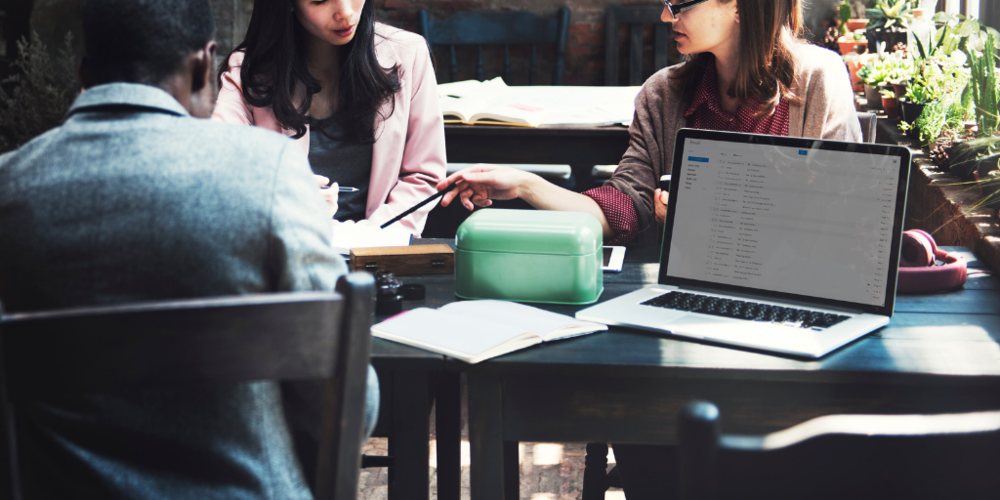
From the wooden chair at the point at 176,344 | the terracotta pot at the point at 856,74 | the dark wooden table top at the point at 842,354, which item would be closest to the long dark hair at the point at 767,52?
the dark wooden table top at the point at 842,354

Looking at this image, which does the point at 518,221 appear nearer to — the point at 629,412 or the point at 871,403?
the point at 629,412

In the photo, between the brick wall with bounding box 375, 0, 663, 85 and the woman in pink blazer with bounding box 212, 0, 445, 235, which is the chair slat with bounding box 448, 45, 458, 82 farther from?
the woman in pink blazer with bounding box 212, 0, 445, 235

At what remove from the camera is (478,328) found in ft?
3.75

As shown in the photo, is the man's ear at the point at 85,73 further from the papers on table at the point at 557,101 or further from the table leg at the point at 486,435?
the papers on table at the point at 557,101

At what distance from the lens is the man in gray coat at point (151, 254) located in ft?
2.55

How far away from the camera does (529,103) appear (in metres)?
3.06

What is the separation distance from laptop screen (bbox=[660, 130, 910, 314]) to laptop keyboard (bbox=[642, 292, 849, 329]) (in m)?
0.05

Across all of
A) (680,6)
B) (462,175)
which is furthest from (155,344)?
(680,6)

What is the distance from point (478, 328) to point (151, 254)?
481 mm

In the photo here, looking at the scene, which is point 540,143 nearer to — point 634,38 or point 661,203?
point 661,203

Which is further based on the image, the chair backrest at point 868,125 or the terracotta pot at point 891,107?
the terracotta pot at point 891,107

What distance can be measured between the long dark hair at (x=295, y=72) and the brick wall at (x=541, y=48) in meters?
2.97

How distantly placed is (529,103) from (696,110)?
48.1 inches

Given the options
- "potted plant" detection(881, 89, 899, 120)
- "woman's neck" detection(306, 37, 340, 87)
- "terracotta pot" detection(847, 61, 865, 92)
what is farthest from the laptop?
"terracotta pot" detection(847, 61, 865, 92)
